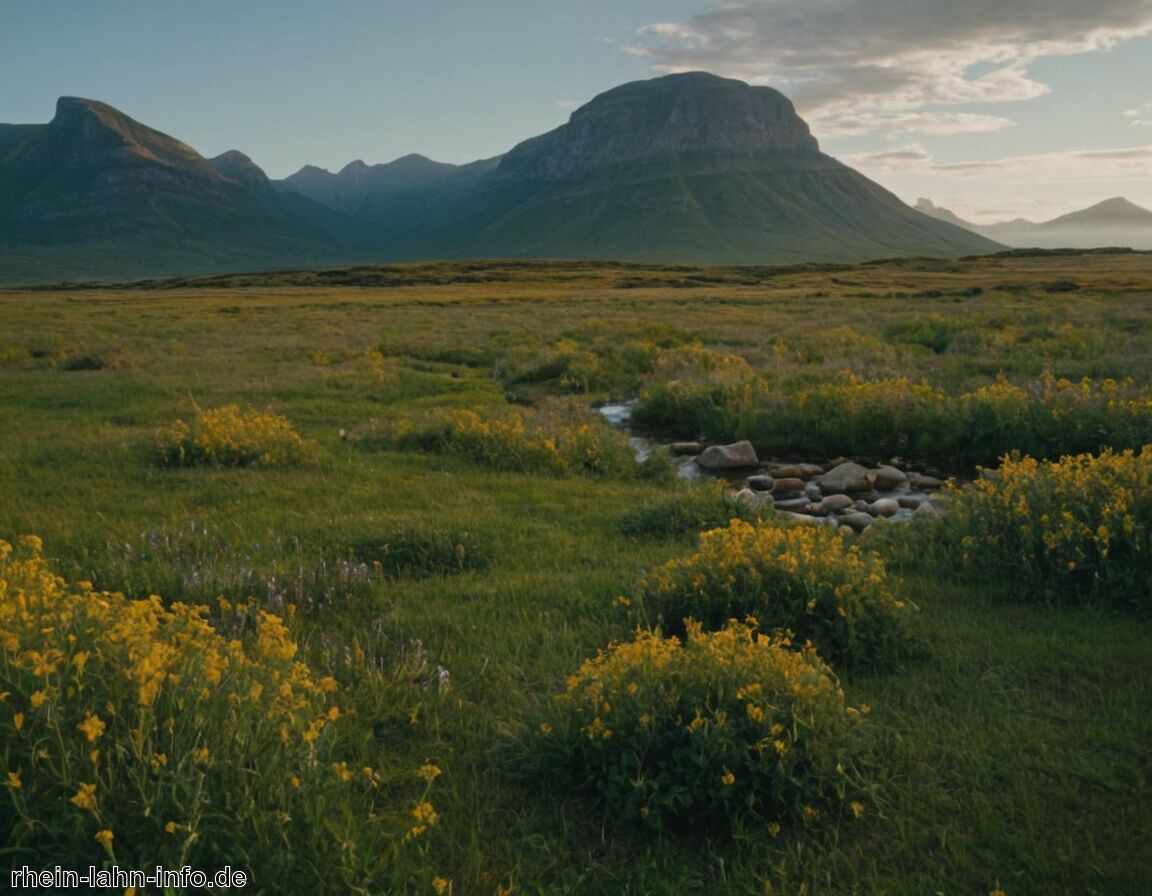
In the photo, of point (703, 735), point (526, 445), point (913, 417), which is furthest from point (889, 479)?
point (703, 735)

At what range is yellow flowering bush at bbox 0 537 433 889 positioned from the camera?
372 cm

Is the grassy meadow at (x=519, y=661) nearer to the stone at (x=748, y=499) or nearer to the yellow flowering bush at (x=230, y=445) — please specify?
the yellow flowering bush at (x=230, y=445)

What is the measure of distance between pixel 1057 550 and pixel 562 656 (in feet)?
14.7

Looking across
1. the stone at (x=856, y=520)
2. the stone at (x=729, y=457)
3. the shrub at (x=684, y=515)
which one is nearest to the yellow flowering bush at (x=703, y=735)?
the shrub at (x=684, y=515)

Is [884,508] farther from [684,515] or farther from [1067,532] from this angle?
[1067,532]

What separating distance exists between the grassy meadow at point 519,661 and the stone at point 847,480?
5.23 feet

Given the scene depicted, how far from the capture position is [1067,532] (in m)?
7.72

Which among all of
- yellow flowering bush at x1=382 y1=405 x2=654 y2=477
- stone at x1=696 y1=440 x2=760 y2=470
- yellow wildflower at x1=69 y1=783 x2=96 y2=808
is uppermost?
yellow wildflower at x1=69 y1=783 x2=96 y2=808

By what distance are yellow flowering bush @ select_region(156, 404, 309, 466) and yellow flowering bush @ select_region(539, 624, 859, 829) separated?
28.7ft

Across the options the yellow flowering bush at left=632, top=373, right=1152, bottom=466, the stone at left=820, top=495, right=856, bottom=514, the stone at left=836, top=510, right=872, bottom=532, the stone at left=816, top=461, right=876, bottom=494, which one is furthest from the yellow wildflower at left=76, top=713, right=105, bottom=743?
the yellow flowering bush at left=632, top=373, right=1152, bottom=466

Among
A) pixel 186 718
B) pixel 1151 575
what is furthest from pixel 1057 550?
pixel 186 718

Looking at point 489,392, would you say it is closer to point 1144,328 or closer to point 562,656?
point 562,656

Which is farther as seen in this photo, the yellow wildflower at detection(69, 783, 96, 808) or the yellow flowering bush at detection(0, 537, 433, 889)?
the yellow flowering bush at detection(0, 537, 433, 889)

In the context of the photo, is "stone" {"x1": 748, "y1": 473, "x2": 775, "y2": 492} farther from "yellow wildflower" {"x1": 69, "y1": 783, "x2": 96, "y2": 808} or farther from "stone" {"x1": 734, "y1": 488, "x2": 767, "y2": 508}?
"yellow wildflower" {"x1": 69, "y1": 783, "x2": 96, "y2": 808}
